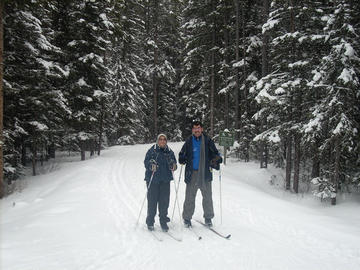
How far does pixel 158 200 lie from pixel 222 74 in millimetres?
15643

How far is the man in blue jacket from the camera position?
673 centimetres

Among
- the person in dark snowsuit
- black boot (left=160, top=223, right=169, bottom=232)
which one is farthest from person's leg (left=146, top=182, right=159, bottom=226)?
black boot (left=160, top=223, right=169, bottom=232)

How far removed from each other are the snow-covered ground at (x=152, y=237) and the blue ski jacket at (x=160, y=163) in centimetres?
121

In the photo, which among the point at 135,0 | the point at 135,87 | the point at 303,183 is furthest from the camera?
the point at 135,87

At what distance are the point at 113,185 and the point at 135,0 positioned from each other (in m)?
19.2

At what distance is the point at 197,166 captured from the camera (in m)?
6.72

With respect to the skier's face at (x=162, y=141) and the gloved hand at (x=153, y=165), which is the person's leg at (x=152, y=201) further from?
the skier's face at (x=162, y=141)

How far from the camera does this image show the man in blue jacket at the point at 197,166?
6.73 meters

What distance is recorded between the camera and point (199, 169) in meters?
6.73

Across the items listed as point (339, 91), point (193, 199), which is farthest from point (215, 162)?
point (339, 91)

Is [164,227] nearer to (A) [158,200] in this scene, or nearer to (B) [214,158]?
(A) [158,200]

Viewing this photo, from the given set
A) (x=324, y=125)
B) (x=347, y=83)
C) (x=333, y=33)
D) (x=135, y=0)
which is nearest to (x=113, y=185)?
(x=324, y=125)

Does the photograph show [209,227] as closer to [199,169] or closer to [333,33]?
[199,169]

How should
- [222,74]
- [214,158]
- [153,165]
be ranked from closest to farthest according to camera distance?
[153,165], [214,158], [222,74]
